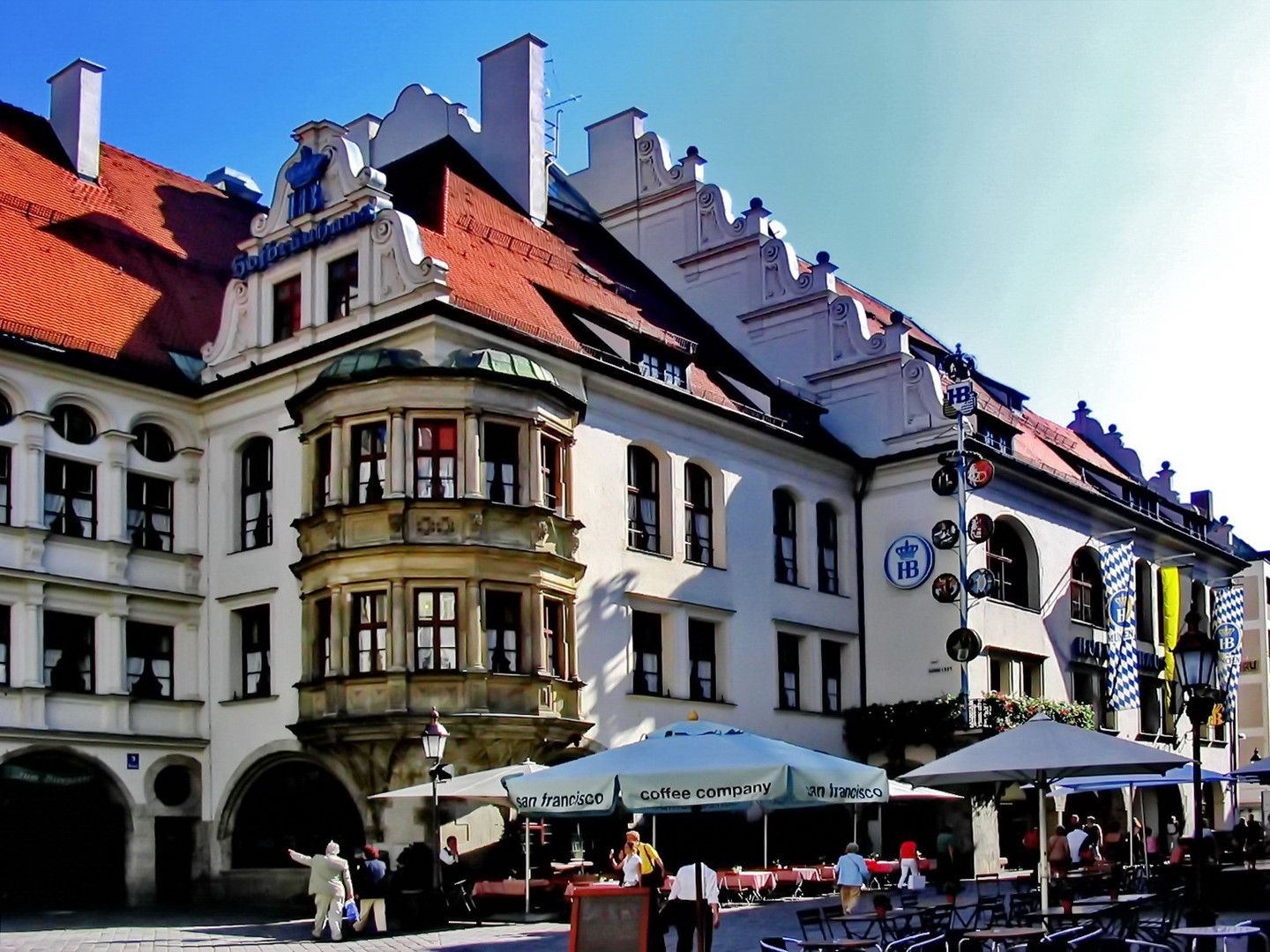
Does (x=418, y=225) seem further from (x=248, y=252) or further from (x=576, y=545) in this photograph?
(x=576, y=545)

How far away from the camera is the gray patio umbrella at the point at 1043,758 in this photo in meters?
16.8

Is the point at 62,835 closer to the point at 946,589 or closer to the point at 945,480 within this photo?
the point at 946,589

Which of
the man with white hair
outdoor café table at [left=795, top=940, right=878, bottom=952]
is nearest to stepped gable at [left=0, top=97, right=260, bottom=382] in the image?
the man with white hair

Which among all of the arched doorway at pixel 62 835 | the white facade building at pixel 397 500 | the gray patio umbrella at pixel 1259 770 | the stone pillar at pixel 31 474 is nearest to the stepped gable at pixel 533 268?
the white facade building at pixel 397 500

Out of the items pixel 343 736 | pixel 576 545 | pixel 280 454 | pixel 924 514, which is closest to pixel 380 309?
pixel 280 454

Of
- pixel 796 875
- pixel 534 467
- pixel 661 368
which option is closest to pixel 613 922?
pixel 534 467

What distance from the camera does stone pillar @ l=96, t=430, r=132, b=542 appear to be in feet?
101

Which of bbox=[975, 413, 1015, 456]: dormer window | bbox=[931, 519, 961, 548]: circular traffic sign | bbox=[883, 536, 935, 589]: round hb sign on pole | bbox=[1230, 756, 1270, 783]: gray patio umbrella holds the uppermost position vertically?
bbox=[975, 413, 1015, 456]: dormer window

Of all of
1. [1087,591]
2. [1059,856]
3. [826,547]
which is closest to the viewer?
[1059,856]

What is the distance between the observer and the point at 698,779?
15.3m

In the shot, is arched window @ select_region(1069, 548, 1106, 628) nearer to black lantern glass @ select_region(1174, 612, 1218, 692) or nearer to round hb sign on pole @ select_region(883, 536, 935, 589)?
round hb sign on pole @ select_region(883, 536, 935, 589)

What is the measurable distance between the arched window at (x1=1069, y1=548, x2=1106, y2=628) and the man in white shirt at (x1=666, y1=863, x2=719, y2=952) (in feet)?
91.3

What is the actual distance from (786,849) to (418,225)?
50.3 feet

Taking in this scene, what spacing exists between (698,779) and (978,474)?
2297 cm
